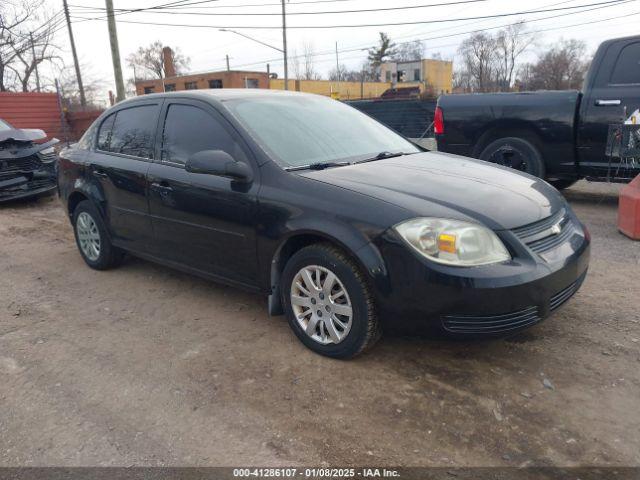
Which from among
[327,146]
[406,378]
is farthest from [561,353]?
[327,146]

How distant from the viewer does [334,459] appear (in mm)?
2359

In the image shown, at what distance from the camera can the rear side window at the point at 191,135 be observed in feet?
11.9

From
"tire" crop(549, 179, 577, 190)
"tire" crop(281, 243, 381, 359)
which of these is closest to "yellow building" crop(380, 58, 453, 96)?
A: "tire" crop(549, 179, 577, 190)

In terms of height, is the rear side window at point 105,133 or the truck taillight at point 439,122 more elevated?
the rear side window at point 105,133

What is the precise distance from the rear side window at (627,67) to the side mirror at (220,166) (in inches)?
210

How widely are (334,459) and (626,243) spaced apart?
14.1ft

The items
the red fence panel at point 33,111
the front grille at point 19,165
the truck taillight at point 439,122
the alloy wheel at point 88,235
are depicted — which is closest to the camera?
the alloy wheel at point 88,235

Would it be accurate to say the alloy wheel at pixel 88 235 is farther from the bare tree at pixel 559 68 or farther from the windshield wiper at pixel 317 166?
the bare tree at pixel 559 68

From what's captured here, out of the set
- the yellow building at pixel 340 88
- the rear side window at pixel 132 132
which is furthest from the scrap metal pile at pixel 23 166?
the yellow building at pixel 340 88

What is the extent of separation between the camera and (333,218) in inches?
118

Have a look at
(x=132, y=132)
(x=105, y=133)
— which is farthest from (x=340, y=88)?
(x=132, y=132)

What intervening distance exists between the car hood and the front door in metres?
0.58

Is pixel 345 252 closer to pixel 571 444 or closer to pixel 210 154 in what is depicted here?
pixel 210 154

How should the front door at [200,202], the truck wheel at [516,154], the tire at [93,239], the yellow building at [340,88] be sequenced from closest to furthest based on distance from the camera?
the front door at [200,202], the tire at [93,239], the truck wheel at [516,154], the yellow building at [340,88]
